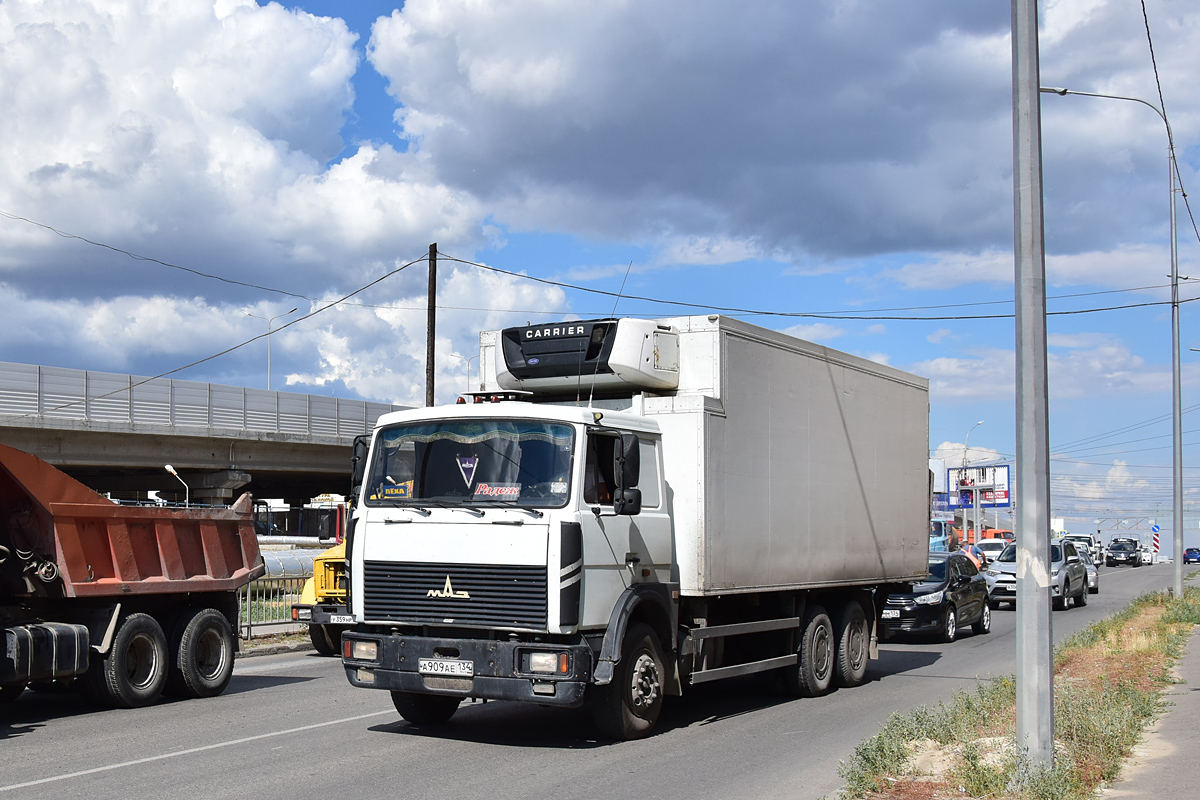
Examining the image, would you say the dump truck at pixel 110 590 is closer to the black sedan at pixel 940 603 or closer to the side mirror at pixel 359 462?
the side mirror at pixel 359 462

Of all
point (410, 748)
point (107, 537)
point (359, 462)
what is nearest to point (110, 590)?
point (107, 537)

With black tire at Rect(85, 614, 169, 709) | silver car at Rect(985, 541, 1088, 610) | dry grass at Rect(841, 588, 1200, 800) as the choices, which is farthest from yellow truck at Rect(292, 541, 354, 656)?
silver car at Rect(985, 541, 1088, 610)

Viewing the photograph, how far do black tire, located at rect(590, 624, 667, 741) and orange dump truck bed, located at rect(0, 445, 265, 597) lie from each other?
201 inches

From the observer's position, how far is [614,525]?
30.3 feet

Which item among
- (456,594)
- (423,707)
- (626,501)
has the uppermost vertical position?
(626,501)

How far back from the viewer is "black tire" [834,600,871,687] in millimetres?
13273

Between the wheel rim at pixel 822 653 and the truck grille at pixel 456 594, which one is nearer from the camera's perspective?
the truck grille at pixel 456 594

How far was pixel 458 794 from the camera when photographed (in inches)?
296

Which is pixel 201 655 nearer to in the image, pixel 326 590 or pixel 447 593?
pixel 326 590

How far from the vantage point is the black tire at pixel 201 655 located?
12258 millimetres

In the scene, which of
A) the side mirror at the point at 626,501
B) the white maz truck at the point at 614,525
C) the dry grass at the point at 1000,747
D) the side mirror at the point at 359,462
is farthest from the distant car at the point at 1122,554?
the side mirror at the point at 359,462

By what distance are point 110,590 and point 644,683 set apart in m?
5.33

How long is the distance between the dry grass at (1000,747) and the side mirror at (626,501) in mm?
2458

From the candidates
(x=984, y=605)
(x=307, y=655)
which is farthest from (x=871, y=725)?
(x=984, y=605)
